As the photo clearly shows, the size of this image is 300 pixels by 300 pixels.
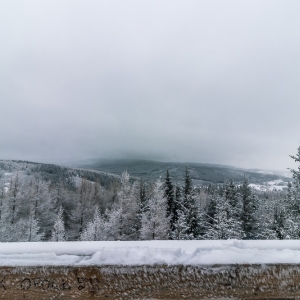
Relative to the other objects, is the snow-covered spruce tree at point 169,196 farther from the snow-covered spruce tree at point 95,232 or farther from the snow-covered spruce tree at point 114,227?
the snow-covered spruce tree at point 95,232

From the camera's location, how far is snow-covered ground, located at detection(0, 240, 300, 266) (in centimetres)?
112

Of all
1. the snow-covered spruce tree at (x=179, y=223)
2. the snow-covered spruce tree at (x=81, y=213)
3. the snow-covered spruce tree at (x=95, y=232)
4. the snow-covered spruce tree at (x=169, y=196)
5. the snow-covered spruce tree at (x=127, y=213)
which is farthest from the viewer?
the snow-covered spruce tree at (x=81, y=213)

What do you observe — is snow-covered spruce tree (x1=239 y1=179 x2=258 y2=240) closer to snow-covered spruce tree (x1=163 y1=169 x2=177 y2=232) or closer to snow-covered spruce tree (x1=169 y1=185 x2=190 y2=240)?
snow-covered spruce tree (x1=169 y1=185 x2=190 y2=240)

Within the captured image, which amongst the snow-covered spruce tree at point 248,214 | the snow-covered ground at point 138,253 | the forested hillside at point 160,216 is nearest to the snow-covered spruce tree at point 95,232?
the forested hillside at point 160,216

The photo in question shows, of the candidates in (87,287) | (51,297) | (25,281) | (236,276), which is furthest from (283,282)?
(25,281)

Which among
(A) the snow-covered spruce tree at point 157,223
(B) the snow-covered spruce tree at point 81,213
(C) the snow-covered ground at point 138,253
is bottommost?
(B) the snow-covered spruce tree at point 81,213

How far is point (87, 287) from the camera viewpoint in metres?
1.08

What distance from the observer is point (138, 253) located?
1146mm

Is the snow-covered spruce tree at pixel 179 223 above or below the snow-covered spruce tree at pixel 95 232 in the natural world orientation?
above

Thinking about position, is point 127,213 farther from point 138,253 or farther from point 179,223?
point 138,253

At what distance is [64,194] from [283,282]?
50.4 m

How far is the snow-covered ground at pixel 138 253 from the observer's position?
3.67 feet

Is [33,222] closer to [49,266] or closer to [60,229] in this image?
[60,229]

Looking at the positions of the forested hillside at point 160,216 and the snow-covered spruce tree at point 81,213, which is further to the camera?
the snow-covered spruce tree at point 81,213
